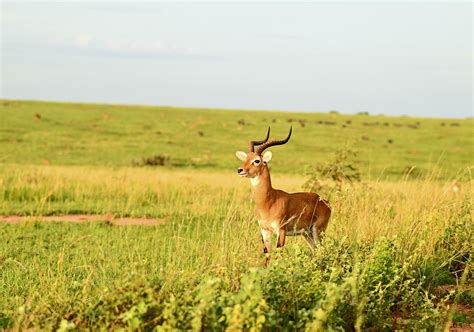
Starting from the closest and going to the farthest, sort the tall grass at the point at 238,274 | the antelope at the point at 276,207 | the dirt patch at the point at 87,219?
the tall grass at the point at 238,274 < the antelope at the point at 276,207 < the dirt patch at the point at 87,219

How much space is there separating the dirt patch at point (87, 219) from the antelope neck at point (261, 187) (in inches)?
194

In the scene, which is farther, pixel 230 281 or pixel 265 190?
pixel 265 190

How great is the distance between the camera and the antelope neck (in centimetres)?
930

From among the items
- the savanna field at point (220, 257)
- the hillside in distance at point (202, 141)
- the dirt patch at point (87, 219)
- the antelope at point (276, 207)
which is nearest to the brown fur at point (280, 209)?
the antelope at point (276, 207)

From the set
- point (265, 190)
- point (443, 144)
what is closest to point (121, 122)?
point (443, 144)

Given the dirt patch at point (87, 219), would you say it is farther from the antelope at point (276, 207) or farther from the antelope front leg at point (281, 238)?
the antelope front leg at point (281, 238)

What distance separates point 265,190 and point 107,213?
6.84 metres

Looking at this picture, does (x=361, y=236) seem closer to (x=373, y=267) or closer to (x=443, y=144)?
(x=373, y=267)

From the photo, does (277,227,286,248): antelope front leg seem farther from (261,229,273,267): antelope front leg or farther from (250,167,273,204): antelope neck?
(250,167,273,204): antelope neck

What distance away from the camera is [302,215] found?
938 centimetres

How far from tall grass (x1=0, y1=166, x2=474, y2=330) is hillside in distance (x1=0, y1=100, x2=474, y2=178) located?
16.7 m

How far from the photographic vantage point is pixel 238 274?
685 cm

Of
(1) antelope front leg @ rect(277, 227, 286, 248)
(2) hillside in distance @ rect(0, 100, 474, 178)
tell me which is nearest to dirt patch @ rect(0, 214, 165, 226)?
(1) antelope front leg @ rect(277, 227, 286, 248)

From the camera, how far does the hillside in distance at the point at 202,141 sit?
3366 cm
